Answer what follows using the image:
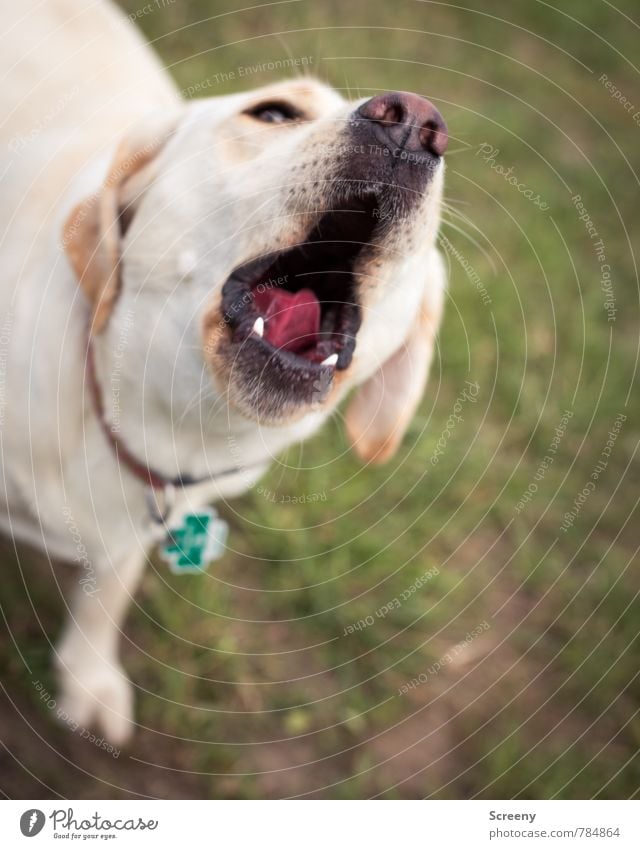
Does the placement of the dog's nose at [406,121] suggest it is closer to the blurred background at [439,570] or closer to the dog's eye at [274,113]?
the dog's eye at [274,113]

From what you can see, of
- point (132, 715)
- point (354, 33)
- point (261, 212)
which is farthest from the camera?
point (354, 33)

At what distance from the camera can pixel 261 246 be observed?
71.1 inches

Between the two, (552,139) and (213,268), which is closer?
(213,268)

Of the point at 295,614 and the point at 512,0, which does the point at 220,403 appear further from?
the point at 512,0

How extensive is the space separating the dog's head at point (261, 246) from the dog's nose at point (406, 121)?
65 millimetres

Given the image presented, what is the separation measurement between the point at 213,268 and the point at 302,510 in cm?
166

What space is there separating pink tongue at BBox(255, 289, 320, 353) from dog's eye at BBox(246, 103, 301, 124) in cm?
44

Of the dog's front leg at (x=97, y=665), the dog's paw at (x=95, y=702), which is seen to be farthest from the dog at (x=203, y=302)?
the dog's paw at (x=95, y=702)

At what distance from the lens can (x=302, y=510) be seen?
334 centimetres

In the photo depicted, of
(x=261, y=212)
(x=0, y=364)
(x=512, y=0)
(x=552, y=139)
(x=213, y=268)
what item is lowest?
(x=0, y=364)

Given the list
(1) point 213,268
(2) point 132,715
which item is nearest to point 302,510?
(2) point 132,715

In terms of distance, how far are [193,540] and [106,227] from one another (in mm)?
959
